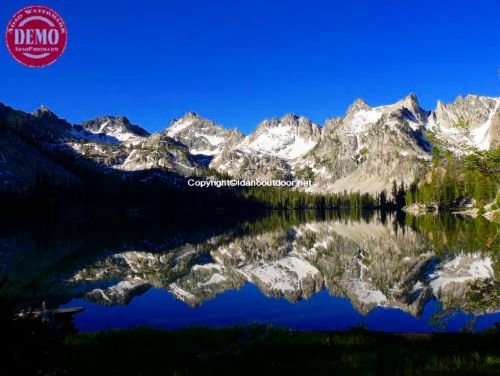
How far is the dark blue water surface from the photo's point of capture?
1034 inches

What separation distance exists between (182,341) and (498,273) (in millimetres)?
34183

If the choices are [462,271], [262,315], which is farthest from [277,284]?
[462,271]

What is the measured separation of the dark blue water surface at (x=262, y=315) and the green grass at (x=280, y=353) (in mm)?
9541

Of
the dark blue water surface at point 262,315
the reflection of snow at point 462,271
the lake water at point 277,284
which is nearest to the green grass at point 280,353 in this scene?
the lake water at point 277,284

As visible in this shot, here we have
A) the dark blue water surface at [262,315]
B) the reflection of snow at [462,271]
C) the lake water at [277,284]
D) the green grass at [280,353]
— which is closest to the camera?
the green grass at [280,353]

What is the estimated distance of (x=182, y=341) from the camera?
50.6ft

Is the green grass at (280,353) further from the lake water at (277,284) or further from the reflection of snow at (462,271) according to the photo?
the reflection of snow at (462,271)

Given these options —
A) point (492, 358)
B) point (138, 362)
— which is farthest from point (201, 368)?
point (492, 358)

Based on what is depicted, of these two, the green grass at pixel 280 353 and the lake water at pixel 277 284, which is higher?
the green grass at pixel 280 353

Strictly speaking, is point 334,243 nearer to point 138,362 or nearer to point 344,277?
point 344,277

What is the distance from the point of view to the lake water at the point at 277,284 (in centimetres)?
2845

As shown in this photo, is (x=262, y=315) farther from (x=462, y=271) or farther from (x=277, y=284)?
(x=462, y=271)

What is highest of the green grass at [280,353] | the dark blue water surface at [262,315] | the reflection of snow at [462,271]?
the green grass at [280,353]

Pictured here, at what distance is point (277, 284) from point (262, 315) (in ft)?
43.4
